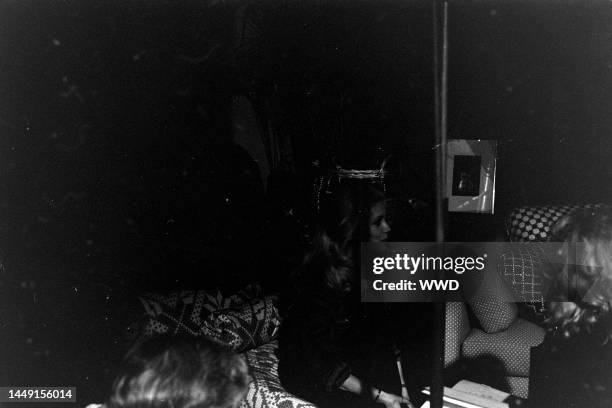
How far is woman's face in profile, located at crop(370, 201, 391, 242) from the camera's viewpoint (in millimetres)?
1575

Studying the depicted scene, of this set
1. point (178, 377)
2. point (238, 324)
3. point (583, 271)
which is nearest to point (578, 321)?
point (583, 271)

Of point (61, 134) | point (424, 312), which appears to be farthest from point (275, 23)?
point (424, 312)

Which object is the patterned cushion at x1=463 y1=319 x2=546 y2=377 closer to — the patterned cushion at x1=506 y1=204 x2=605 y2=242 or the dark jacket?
the patterned cushion at x1=506 y1=204 x2=605 y2=242

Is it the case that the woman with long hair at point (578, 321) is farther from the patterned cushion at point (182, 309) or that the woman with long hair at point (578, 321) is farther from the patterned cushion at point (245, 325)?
the patterned cushion at point (182, 309)

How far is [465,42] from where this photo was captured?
1561 millimetres

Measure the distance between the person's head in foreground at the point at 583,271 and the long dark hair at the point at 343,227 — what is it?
2.13 feet

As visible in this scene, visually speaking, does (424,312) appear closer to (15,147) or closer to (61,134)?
(61,134)

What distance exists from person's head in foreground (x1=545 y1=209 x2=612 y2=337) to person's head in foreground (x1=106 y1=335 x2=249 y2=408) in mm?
1160

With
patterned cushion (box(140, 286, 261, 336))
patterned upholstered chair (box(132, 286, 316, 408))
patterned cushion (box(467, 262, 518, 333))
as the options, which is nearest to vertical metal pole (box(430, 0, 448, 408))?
patterned cushion (box(467, 262, 518, 333))

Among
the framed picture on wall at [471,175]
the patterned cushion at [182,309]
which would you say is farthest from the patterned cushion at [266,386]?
the framed picture on wall at [471,175]

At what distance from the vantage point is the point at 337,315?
1.63 meters

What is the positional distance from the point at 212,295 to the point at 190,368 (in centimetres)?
72

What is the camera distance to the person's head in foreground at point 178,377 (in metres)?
0.95

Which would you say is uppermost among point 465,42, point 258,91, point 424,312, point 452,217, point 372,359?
point 465,42
